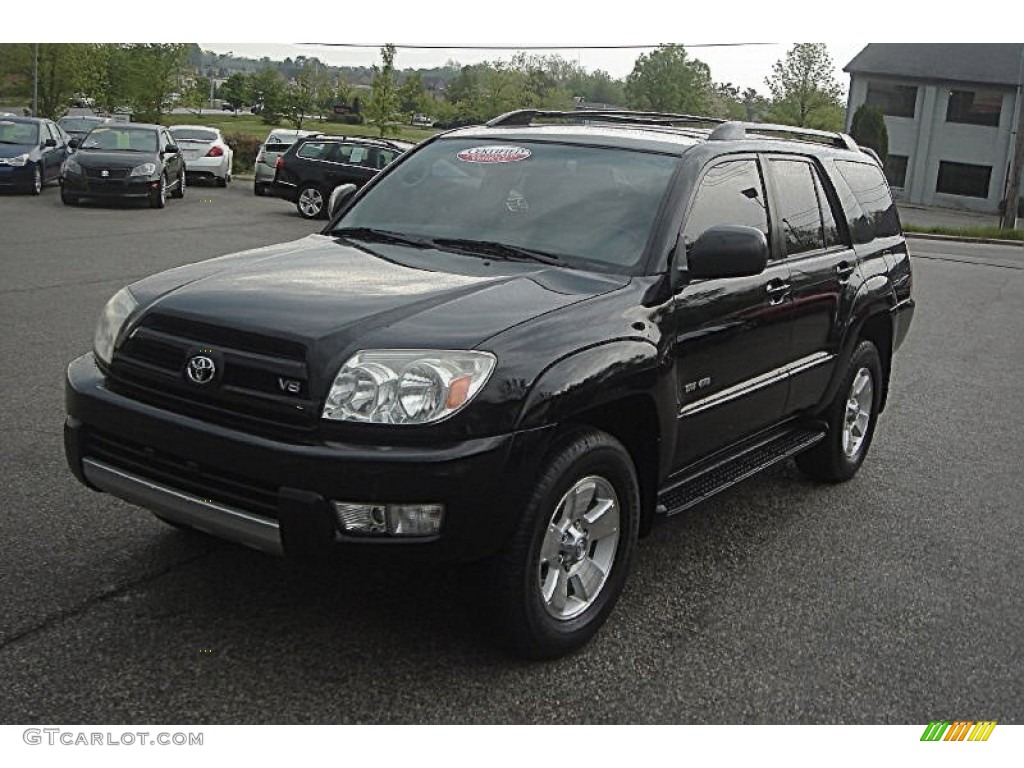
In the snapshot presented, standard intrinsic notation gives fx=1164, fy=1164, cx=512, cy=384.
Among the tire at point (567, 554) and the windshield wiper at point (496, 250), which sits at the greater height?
the windshield wiper at point (496, 250)

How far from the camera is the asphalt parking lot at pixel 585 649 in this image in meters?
3.64

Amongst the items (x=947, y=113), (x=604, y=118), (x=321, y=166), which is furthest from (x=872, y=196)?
(x=947, y=113)

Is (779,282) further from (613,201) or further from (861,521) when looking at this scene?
(861,521)

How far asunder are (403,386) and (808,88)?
7127 cm

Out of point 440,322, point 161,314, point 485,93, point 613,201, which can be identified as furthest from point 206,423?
point 485,93

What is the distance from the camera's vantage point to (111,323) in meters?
4.16

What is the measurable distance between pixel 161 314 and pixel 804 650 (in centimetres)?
256

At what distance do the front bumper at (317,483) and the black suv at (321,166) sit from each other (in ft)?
63.5

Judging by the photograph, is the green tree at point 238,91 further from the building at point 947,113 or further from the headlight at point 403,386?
the headlight at point 403,386

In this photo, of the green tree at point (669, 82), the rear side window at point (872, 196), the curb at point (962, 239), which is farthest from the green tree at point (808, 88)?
the rear side window at point (872, 196)

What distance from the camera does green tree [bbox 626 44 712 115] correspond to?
7994cm

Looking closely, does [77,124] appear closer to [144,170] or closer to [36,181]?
[36,181]

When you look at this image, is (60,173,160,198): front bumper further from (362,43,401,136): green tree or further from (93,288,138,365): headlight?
(362,43,401,136): green tree
